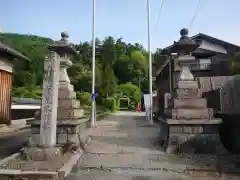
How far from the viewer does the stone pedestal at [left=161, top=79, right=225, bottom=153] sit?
8.11m

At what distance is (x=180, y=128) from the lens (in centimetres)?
824

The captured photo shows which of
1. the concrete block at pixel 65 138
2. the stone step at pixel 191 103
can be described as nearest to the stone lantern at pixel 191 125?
the stone step at pixel 191 103

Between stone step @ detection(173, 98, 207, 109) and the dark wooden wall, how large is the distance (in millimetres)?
12250

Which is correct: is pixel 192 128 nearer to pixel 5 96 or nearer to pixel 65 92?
pixel 65 92

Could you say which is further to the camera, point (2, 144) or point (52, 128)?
point (2, 144)

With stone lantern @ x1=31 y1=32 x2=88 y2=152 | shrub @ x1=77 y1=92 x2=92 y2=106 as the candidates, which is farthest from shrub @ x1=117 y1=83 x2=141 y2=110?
stone lantern @ x1=31 y1=32 x2=88 y2=152

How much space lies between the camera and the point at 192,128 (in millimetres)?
8195

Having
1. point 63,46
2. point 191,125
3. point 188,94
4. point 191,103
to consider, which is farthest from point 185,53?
point 63,46

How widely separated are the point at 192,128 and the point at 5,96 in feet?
43.6

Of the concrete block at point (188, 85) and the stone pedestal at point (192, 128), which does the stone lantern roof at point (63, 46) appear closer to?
the concrete block at point (188, 85)

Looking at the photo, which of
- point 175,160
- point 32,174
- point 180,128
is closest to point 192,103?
point 180,128

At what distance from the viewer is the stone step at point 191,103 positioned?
27.2 feet

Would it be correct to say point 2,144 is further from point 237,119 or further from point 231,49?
point 231,49

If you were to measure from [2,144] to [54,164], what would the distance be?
18.9ft
